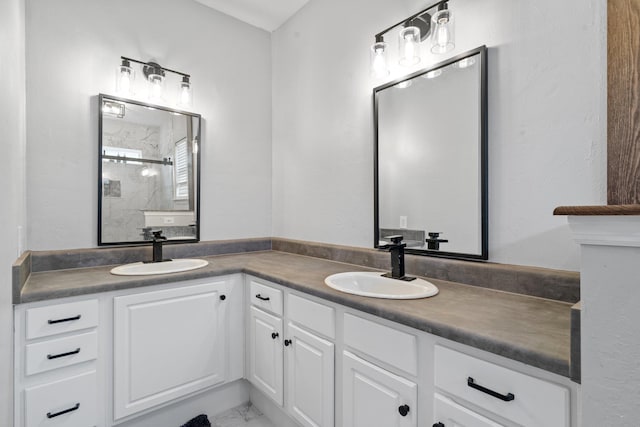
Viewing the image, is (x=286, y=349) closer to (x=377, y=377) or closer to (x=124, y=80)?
(x=377, y=377)

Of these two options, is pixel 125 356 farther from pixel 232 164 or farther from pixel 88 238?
pixel 232 164

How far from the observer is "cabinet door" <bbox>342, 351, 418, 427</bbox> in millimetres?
1076

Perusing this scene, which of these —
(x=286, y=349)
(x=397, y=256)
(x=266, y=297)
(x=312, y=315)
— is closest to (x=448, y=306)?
(x=397, y=256)

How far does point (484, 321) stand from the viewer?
99 cm

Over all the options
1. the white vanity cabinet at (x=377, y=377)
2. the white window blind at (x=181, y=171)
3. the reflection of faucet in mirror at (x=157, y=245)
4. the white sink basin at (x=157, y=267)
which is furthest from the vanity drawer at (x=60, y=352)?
the white vanity cabinet at (x=377, y=377)

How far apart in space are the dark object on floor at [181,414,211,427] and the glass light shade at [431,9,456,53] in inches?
93.8

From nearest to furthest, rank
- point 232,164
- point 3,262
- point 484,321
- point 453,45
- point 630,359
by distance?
point 630,359
point 484,321
point 3,262
point 453,45
point 232,164

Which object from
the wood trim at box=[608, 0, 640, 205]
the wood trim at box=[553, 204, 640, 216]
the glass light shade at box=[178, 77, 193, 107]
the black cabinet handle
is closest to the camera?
the wood trim at box=[553, 204, 640, 216]

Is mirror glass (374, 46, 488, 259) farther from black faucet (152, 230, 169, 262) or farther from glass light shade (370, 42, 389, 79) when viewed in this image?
black faucet (152, 230, 169, 262)

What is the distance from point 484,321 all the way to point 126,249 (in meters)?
2.06

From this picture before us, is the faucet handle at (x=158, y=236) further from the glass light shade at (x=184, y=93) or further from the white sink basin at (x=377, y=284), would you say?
the white sink basin at (x=377, y=284)

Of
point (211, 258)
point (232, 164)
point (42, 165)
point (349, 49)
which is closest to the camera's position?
point (42, 165)

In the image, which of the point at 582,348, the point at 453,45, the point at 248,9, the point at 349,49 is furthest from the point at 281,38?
the point at 582,348

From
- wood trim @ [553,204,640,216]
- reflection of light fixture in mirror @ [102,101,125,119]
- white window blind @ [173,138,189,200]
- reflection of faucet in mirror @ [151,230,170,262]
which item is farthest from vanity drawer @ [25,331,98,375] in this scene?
wood trim @ [553,204,640,216]
